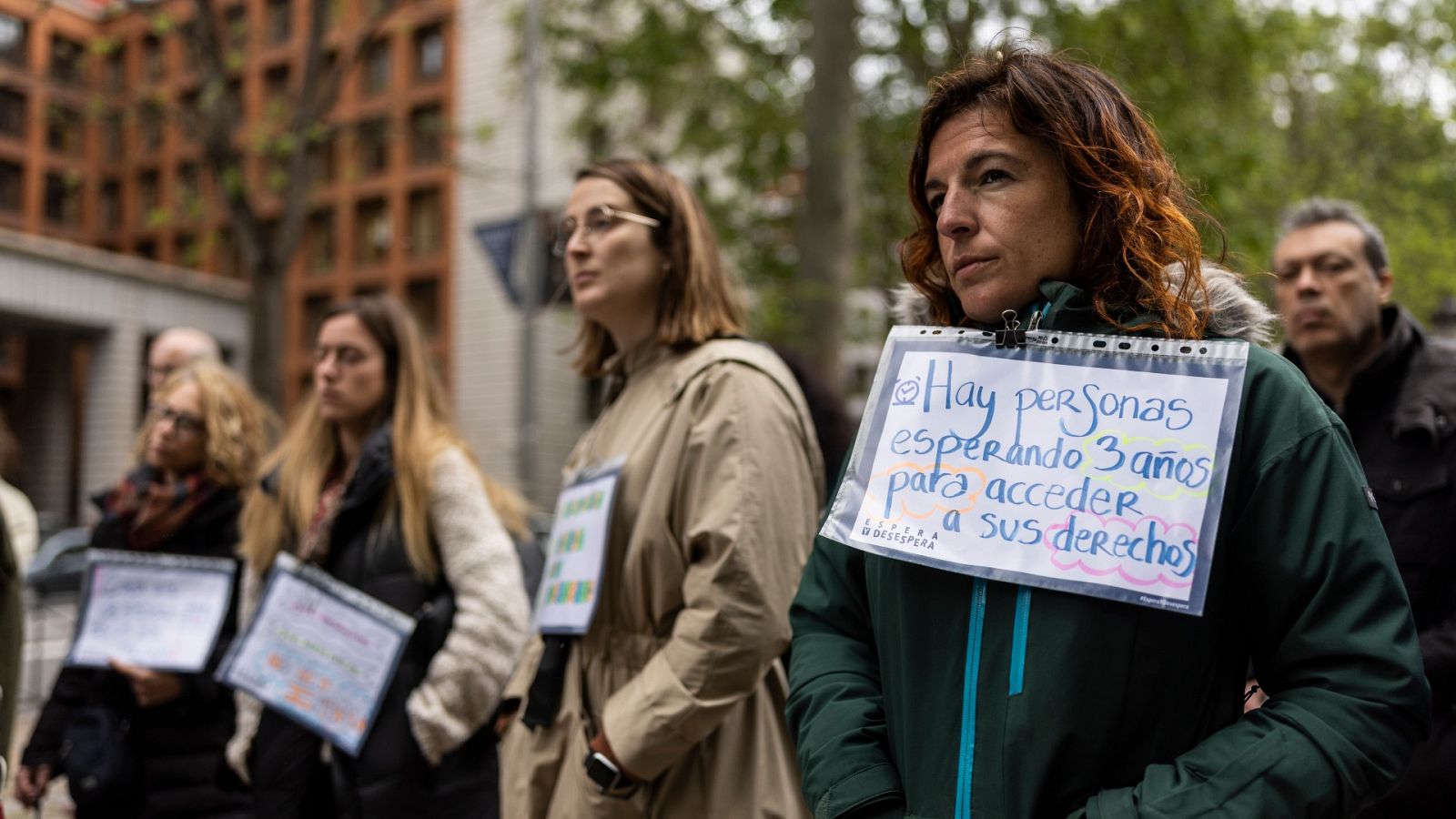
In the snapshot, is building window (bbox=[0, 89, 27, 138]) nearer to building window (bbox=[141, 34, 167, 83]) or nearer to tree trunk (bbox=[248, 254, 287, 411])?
building window (bbox=[141, 34, 167, 83])

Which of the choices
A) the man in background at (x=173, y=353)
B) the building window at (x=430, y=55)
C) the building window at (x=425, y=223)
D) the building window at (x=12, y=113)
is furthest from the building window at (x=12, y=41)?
the man in background at (x=173, y=353)

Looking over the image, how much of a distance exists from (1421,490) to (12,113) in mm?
43446

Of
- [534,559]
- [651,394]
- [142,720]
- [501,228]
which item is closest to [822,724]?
[651,394]

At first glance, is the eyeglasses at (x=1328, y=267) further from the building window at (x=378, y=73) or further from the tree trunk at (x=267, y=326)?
the building window at (x=378, y=73)

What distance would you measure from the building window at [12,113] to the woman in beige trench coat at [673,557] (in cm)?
4161

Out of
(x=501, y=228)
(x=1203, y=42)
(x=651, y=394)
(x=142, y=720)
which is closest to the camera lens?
(x=651, y=394)

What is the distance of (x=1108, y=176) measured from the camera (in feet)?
5.59

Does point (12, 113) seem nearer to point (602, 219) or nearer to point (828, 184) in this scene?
point (828, 184)

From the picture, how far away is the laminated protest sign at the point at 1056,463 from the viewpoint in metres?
1.50

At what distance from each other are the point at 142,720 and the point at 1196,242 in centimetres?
349

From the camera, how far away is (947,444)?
1.70 m

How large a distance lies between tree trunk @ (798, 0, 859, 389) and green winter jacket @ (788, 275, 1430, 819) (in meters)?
7.41

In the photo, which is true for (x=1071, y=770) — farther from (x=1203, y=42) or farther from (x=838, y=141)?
(x=1203, y=42)

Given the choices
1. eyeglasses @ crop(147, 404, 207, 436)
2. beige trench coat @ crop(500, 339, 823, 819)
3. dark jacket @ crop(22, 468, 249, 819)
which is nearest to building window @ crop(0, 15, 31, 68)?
eyeglasses @ crop(147, 404, 207, 436)
